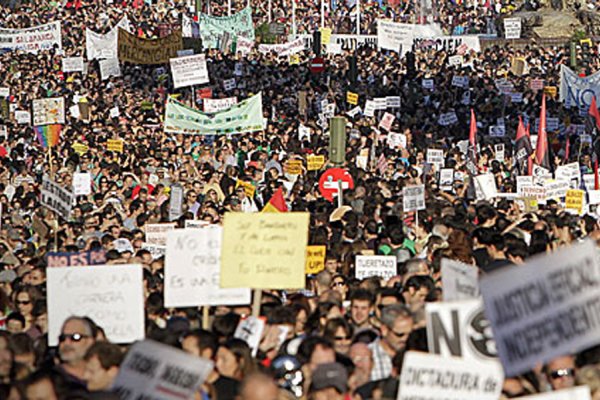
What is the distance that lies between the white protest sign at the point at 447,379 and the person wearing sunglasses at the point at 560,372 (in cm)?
80

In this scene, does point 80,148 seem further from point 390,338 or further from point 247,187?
point 390,338

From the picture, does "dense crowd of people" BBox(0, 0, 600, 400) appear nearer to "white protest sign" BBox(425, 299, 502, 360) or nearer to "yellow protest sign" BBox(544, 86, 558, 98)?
"white protest sign" BBox(425, 299, 502, 360)

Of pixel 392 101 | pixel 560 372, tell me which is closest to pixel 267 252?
pixel 560 372

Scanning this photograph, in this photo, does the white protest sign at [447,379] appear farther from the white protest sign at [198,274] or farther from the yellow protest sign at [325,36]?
the yellow protest sign at [325,36]

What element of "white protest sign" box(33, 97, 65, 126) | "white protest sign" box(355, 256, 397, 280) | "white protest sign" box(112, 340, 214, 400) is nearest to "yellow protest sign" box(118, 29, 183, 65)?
"white protest sign" box(33, 97, 65, 126)

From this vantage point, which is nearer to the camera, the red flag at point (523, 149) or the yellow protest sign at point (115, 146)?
the red flag at point (523, 149)

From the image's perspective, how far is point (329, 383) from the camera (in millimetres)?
8422

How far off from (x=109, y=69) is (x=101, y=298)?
2797 cm

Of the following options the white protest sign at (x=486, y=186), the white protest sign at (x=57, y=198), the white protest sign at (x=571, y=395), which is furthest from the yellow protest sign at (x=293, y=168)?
the white protest sign at (x=571, y=395)

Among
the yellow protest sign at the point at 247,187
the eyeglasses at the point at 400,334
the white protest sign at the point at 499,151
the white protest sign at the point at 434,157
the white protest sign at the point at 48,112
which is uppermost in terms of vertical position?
the eyeglasses at the point at 400,334

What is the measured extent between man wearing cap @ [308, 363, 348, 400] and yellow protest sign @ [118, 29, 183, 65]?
29.8 metres

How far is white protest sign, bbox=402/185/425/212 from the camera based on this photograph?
680 inches

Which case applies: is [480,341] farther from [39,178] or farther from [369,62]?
[369,62]

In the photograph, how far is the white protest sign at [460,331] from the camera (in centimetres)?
806
